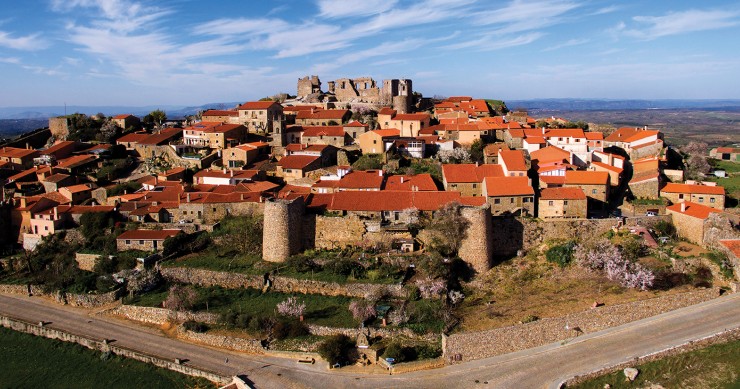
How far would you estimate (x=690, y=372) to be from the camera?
1892 cm

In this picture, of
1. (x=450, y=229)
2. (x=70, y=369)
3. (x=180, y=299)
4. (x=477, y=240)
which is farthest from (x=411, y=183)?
(x=70, y=369)

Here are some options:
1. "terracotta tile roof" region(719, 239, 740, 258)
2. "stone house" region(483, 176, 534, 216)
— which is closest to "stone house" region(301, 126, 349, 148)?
"stone house" region(483, 176, 534, 216)

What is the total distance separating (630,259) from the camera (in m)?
24.7

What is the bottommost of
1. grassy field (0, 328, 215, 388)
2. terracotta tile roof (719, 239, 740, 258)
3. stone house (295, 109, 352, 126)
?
grassy field (0, 328, 215, 388)

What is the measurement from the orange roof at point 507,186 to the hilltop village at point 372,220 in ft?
0.35

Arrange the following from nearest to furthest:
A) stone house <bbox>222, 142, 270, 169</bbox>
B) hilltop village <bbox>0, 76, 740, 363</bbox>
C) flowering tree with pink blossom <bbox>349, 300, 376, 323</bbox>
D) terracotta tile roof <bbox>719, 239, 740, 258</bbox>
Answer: flowering tree with pink blossom <bbox>349, 300, 376, 323</bbox> → terracotta tile roof <bbox>719, 239, 740, 258</bbox> → hilltop village <bbox>0, 76, 740, 363</bbox> → stone house <bbox>222, 142, 270, 169</bbox>

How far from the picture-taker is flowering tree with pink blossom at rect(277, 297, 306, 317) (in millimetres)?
24566

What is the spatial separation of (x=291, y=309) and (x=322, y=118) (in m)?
29.6

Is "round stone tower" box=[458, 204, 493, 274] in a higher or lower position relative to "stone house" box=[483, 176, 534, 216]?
lower

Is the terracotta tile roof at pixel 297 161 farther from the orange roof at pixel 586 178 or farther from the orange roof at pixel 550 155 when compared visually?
the orange roof at pixel 586 178

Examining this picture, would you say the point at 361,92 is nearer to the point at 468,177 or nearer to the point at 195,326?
the point at 468,177

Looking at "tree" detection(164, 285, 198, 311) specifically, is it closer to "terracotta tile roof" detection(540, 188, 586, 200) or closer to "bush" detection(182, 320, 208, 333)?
"bush" detection(182, 320, 208, 333)

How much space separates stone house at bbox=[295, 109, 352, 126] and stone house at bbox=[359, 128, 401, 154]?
962 centimetres

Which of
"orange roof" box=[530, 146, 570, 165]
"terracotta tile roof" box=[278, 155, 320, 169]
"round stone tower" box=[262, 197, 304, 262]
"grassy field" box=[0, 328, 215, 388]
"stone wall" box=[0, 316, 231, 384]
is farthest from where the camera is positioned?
"terracotta tile roof" box=[278, 155, 320, 169]
